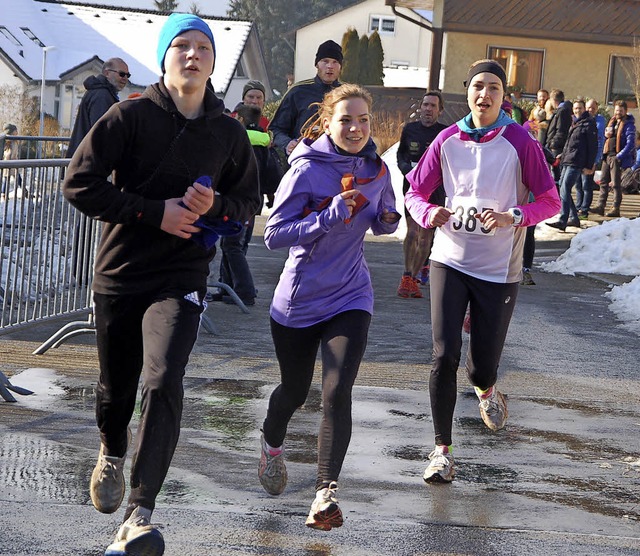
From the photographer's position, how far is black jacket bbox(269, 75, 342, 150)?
10953 mm

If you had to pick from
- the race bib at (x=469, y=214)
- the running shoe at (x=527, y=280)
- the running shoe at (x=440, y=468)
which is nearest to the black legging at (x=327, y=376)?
the running shoe at (x=440, y=468)

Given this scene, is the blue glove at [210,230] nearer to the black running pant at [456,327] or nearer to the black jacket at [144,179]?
the black jacket at [144,179]

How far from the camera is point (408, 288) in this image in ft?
42.5

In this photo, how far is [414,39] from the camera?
3484 inches

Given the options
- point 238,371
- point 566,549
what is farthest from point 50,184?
point 566,549

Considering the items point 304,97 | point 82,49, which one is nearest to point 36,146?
point 304,97

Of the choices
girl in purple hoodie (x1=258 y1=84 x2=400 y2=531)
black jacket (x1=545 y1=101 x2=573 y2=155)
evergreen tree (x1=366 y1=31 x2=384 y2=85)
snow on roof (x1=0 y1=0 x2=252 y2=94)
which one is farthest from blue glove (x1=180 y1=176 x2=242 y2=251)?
evergreen tree (x1=366 y1=31 x2=384 y2=85)

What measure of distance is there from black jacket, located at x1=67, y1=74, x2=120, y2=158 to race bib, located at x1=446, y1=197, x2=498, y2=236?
5.60 meters

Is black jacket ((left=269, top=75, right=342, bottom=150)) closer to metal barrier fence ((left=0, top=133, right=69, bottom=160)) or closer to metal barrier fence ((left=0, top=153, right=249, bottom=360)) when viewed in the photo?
metal barrier fence ((left=0, top=153, right=249, bottom=360))

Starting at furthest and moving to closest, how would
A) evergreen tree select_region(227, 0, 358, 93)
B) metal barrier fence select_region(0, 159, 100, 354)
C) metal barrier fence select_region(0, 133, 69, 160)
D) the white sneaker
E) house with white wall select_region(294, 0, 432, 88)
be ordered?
evergreen tree select_region(227, 0, 358, 93) → house with white wall select_region(294, 0, 432, 88) → metal barrier fence select_region(0, 133, 69, 160) → metal barrier fence select_region(0, 159, 100, 354) → the white sneaker

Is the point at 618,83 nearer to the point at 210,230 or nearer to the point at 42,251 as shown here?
the point at 42,251

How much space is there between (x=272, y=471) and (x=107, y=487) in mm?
849

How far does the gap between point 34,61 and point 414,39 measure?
119 feet

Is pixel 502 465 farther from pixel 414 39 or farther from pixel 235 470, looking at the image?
pixel 414 39
